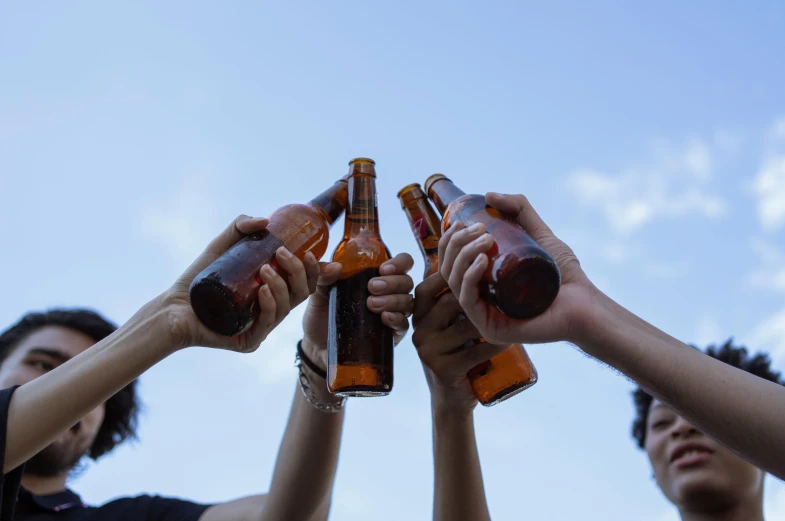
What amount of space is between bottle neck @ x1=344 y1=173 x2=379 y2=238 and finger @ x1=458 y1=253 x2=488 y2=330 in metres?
0.70

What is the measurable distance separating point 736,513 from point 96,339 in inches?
136

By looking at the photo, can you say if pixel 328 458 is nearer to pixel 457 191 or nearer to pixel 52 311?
pixel 457 191

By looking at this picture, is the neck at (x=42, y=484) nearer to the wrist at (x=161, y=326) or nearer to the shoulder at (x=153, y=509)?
the shoulder at (x=153, y=509)

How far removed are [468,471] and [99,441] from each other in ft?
9.41

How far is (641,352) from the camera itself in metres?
1.68

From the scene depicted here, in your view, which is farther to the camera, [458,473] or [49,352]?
[49,352]

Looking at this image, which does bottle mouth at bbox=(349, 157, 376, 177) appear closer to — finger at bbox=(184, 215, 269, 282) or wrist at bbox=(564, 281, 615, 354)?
finger at bbox=(184, 215, 269, 282)

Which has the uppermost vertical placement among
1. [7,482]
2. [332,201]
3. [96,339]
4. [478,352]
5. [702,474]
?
[96,339]

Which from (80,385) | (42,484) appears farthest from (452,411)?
(42,484)

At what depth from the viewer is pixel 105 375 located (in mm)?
1816

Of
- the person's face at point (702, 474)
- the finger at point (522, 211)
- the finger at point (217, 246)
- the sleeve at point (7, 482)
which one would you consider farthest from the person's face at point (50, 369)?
the person's face at point (702, 474)

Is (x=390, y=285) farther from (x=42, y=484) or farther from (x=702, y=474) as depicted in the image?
(x=42, y=484)

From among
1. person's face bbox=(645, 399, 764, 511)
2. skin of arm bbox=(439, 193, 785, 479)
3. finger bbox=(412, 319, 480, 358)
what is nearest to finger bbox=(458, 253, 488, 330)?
skin of arm bbox=(439, 193, 785, 479)

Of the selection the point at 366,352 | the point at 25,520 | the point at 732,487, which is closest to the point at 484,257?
the point at 366,352
